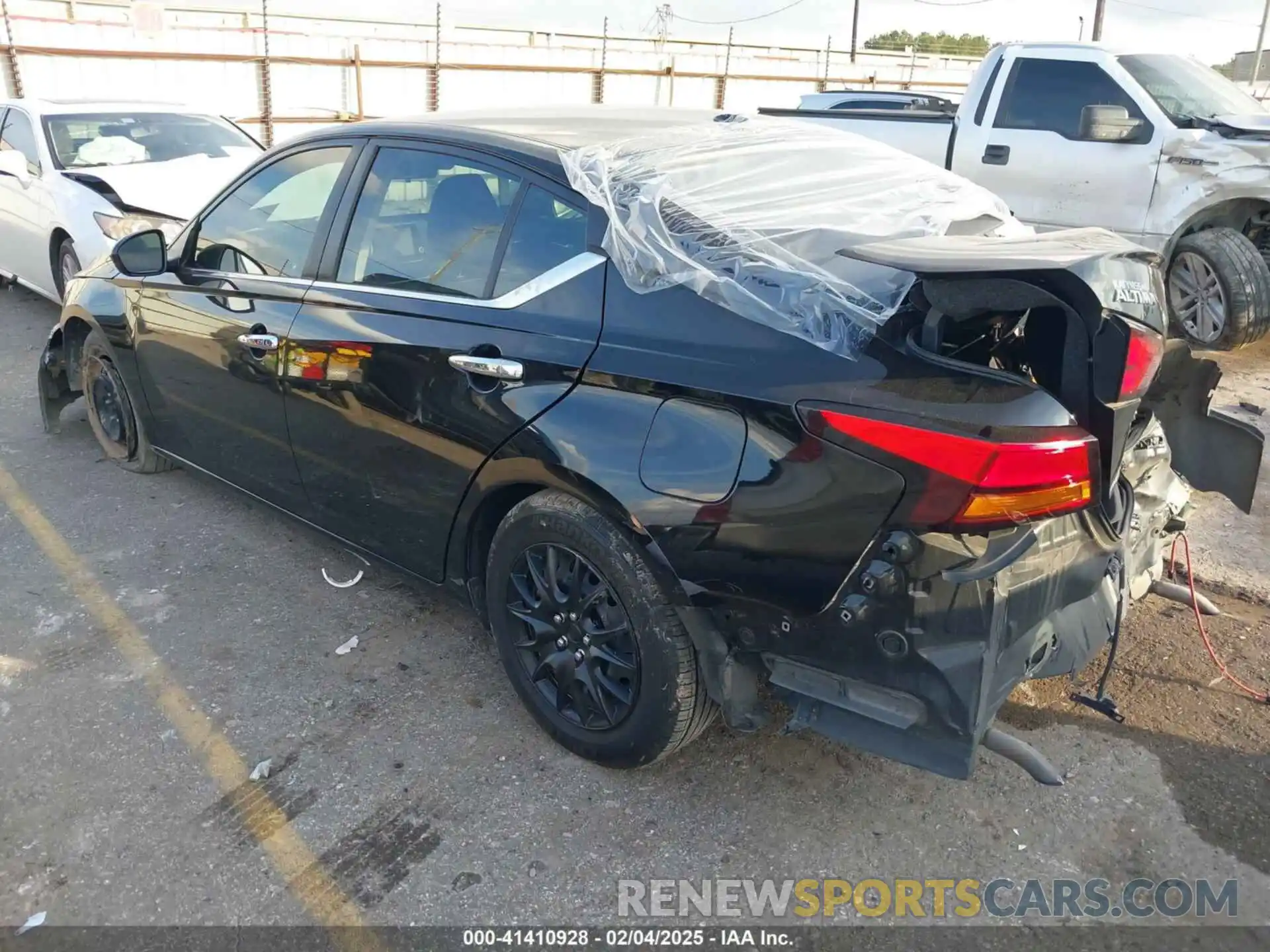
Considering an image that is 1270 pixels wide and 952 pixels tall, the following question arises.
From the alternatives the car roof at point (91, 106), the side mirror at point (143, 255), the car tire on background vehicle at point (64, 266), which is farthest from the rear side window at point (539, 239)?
the car roof at point (91, 106)

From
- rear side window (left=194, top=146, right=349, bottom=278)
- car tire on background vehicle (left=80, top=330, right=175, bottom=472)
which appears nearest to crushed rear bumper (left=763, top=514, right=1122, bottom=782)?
rear side window (left=194, top=146, right=349, bottom=278)

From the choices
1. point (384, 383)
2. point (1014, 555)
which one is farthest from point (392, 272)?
point (1014, 555)

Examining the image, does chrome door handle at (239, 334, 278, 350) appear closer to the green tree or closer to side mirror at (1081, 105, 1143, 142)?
side mirror at (1081, 105, 1143, 142)

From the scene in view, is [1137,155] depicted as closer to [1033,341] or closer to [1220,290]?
[1220,290]

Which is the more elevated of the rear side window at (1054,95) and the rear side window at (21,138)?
the rear side window at (1054,95)

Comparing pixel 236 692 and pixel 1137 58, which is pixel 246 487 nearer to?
pixel 236 692

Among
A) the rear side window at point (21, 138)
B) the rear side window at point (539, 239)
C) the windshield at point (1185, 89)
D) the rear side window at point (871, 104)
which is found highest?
the windshield at point (1185, 89)

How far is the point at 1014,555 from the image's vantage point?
84.5 inches

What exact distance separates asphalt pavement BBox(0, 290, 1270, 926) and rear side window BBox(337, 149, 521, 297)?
3.40ft

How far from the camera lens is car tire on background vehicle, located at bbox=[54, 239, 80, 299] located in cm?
729

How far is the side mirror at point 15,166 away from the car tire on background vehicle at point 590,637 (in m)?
6.77

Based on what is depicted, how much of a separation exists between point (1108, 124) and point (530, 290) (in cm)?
606

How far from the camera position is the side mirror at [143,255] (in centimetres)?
406

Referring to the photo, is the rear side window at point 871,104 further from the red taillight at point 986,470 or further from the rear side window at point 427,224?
the red taillight at point 986,470
